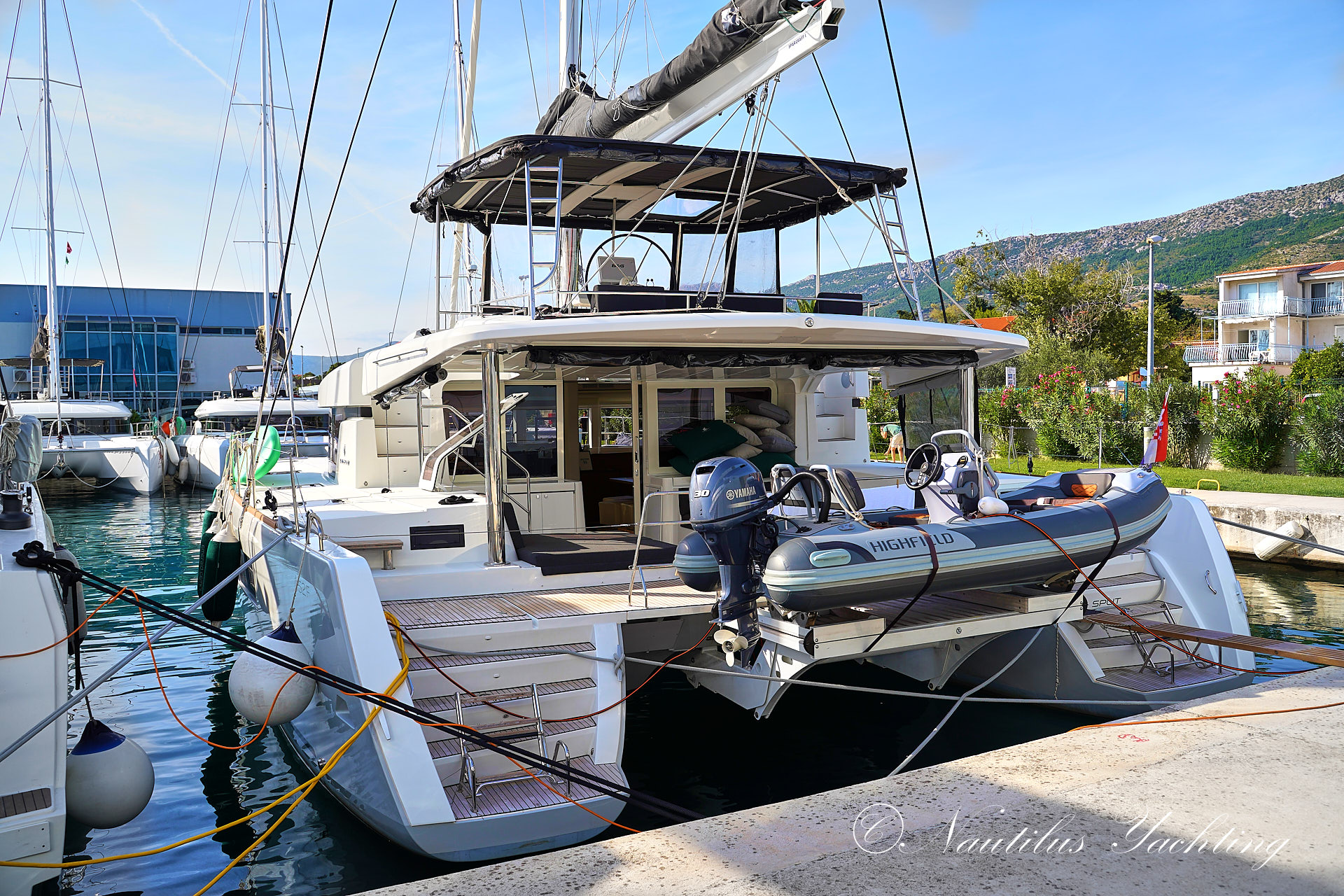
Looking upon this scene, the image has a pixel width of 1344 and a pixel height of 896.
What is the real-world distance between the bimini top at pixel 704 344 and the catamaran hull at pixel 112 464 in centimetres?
2047

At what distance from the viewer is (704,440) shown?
7.82 m

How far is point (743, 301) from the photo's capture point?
23.1ft

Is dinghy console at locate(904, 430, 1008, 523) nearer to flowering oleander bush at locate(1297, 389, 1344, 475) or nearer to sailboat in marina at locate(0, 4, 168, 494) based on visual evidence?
flowering oleander bush at locate(1297, 389, 1344, 475)

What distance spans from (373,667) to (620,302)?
3093 mm

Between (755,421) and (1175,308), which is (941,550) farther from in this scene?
(1175,308)

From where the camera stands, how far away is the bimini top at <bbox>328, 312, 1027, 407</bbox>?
5.87m

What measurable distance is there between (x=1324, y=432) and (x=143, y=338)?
156ft

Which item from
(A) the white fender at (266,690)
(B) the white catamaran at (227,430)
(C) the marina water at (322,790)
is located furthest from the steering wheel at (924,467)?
(B) the white catamaran at (227,430)

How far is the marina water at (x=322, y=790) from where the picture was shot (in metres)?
4.96

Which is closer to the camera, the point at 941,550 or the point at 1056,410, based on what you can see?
the point at 941,550

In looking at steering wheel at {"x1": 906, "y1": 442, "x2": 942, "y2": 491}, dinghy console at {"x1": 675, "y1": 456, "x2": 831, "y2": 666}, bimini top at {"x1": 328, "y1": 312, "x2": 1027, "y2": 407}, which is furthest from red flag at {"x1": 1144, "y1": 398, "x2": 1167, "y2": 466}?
dinghy console at {"x1": 675, "y1": 456, "x2": 831, "y2": 666}

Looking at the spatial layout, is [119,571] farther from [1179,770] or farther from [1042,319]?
[1042,319]

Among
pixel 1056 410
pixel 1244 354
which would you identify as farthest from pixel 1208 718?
pixel 1244 354

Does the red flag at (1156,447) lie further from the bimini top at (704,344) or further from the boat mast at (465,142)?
the boat mast at (465,142)
